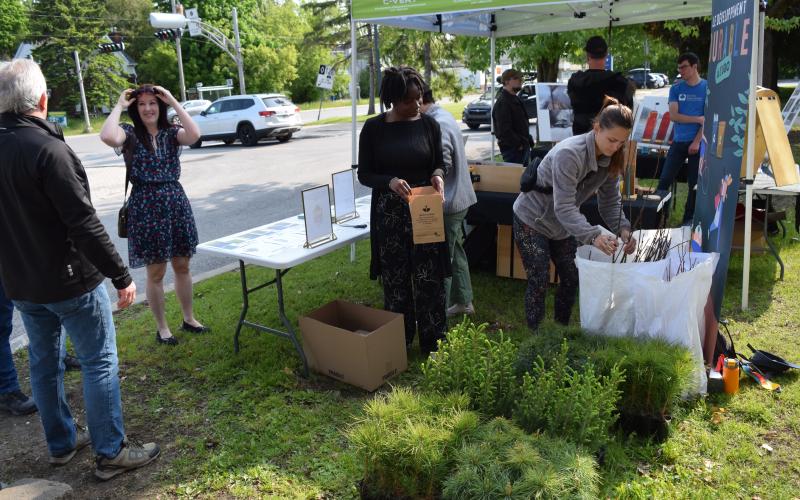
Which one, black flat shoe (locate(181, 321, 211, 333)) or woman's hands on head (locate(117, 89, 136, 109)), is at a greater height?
woman's hands on head (locate(117, 89, 136, 109))

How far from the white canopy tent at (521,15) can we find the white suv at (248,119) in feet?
35.3

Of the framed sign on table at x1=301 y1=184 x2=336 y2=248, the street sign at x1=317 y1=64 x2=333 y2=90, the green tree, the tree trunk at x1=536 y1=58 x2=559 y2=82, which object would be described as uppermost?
the green tree

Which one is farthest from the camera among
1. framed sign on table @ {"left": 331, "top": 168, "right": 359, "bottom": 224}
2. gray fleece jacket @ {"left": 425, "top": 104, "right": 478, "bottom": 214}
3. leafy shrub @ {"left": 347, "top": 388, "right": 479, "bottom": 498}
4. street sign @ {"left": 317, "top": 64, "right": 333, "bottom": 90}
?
street sign @ {"left": 317, "top": 64, "right": 333, "bottom": 90}

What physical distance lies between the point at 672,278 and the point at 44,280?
279 centimetres

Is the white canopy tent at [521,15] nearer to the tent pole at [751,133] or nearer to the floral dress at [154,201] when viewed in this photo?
the tent pole at [751,133]

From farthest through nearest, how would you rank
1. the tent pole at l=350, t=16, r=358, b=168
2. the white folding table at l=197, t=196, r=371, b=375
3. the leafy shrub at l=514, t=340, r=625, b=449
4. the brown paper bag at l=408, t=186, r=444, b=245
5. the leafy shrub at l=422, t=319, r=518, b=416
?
the tent pole at l=350, t=16, r=358, b=168
the white folding table at l=197, t=196, r=371, b=375
the brown paper bag at l=408, t=186, r=444, b=245
the leafy shrub at l=422, t=319, r=518, b=416
the leafy shrub at l=514, t=340, r=625, b=449

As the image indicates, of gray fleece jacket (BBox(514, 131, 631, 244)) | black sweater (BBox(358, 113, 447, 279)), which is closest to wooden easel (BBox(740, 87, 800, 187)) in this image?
gray fleece jacket (BBox(514, 131, 631, 244))

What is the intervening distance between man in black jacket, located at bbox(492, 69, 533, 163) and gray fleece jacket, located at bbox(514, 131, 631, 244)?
163 inches

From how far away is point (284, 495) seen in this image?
2.51 meters

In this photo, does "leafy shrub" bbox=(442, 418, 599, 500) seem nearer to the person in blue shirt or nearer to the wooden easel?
the wooden easel

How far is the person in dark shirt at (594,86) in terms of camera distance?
4.91 metres

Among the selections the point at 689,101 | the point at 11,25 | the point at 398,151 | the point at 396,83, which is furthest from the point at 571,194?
the point at 11,25

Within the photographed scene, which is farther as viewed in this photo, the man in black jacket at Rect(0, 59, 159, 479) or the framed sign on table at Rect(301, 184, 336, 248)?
the framed sign on table at Rect(301, 184, 336, 248)

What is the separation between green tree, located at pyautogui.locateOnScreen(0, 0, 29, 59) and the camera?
4119 cm
